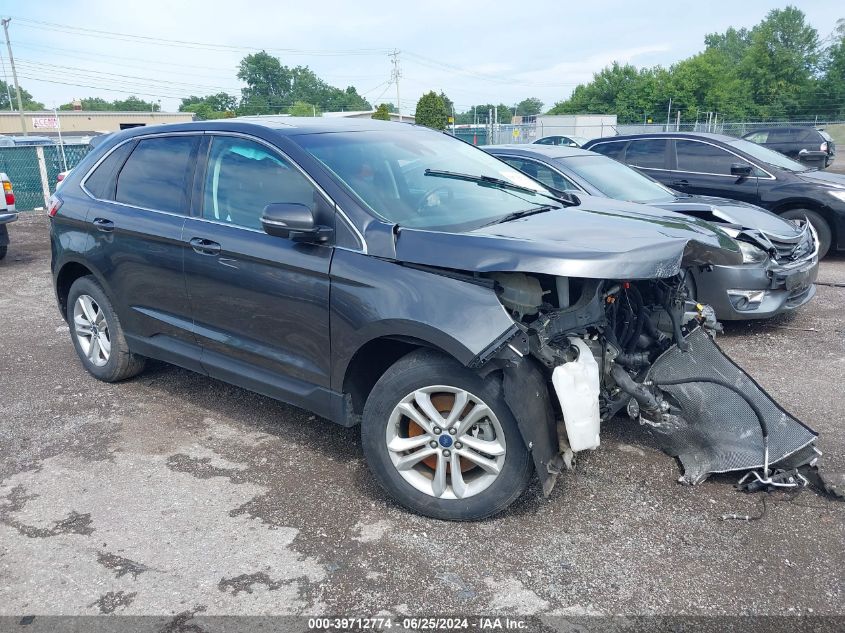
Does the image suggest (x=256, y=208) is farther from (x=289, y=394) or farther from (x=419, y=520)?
(x=419, y=520)

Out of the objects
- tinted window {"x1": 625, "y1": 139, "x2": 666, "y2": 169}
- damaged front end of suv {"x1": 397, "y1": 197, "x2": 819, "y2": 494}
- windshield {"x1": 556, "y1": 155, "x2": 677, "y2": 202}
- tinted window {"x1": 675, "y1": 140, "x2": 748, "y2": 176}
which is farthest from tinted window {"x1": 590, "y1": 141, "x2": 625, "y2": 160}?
damaged front end of suv {"x1": 397, "y1": 197, "x2": 819, "y2": 494}

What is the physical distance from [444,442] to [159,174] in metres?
2.60

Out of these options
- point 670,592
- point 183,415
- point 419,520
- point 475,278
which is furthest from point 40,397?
point 670,592

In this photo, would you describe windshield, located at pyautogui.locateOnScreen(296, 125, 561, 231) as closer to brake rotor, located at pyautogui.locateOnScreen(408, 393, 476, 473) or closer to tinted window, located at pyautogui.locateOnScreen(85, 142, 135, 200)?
brake rotor, located at pyautogui.locateOnScreen(408, 393, 476, 473)

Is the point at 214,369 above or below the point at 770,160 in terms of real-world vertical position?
below

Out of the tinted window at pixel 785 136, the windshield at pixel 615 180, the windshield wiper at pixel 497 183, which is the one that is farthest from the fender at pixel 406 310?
the tinted window at pixel 785 136

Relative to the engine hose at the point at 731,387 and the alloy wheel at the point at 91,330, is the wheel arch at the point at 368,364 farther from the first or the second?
the alloy wheel at the point at 91,330

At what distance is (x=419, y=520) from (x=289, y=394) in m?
1.00

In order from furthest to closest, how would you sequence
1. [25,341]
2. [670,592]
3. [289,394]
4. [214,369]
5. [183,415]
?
[25,341] → [183,415] → [214,369] → [289,394] → [670,592]

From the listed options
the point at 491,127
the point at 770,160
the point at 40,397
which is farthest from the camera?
the point at 491,127

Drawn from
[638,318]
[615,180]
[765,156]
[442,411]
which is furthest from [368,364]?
[765,156]

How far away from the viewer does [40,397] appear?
16.1 feet

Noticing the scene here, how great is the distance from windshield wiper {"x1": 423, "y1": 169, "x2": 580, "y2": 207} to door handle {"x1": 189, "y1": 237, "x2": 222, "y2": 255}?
4.09ft

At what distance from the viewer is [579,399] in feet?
9.78
